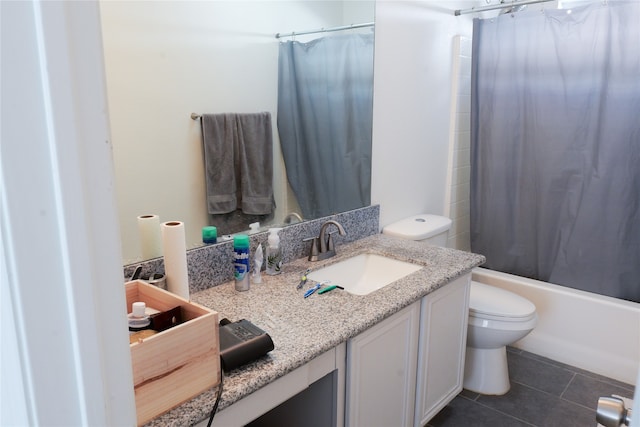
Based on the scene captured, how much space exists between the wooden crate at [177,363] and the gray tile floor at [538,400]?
1.43 m

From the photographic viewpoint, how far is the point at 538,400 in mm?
2219

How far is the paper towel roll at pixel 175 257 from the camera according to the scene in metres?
1.24

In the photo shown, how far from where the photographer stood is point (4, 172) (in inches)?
15.7

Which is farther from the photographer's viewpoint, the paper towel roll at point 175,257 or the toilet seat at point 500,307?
the toilet seat at point 500,307

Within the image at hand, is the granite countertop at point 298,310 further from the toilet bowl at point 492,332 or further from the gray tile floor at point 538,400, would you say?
the gray tile floor at point 538,400

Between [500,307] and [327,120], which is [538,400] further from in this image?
[327,120]

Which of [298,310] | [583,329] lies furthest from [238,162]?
[583,329]

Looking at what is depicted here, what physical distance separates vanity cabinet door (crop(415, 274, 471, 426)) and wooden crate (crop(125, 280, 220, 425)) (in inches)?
34.9

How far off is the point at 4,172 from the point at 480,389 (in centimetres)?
233

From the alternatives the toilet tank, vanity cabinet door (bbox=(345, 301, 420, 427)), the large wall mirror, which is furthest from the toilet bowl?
the large wall mirror

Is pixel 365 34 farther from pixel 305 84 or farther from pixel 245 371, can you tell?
pixel 245 371

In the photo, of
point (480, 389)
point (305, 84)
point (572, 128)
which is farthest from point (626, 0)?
point (480, 389)

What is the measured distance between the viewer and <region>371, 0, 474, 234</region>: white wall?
2176mm

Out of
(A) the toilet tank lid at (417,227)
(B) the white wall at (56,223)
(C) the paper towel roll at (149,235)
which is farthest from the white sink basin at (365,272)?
(B) the white wall at (56,223)
